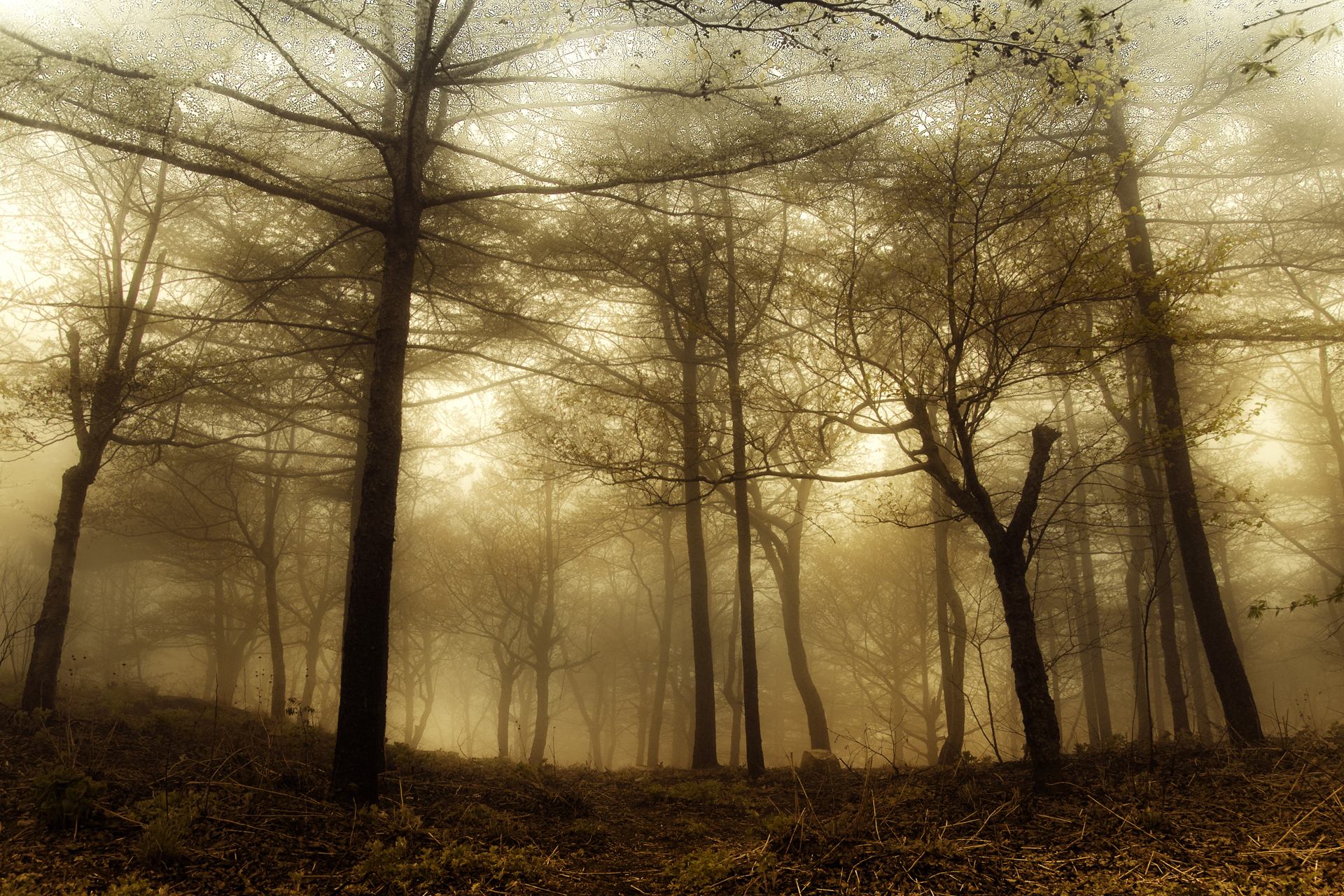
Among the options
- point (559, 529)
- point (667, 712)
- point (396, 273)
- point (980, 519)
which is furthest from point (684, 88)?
point (667, 712)

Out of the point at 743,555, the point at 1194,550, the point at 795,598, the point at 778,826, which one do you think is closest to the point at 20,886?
the point at 778,826

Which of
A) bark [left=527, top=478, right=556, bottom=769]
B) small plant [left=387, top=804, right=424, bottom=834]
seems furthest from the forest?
bark [left=527, top=478, right=556, bottom=769]

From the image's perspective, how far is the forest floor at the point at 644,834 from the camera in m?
3.51

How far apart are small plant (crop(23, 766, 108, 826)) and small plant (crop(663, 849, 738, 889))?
3551 mm

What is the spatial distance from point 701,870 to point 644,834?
1364 millimetres

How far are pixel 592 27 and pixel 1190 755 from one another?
9.11m

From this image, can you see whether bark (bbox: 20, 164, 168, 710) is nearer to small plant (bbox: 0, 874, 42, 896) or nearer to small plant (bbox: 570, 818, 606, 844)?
small plant (bbox: 0, 874, 42, 896)

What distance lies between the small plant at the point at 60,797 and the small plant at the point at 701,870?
3.55 meters

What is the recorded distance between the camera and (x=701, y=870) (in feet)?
12.5

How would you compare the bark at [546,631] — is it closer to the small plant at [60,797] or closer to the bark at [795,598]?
the bark at [795,598]

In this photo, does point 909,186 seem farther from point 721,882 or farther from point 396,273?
point 721,882

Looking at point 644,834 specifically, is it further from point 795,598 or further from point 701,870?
point 795,598

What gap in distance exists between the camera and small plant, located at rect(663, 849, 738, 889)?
3.73 meters

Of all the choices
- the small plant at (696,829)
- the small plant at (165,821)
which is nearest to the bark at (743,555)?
the small plant at (696,829)
